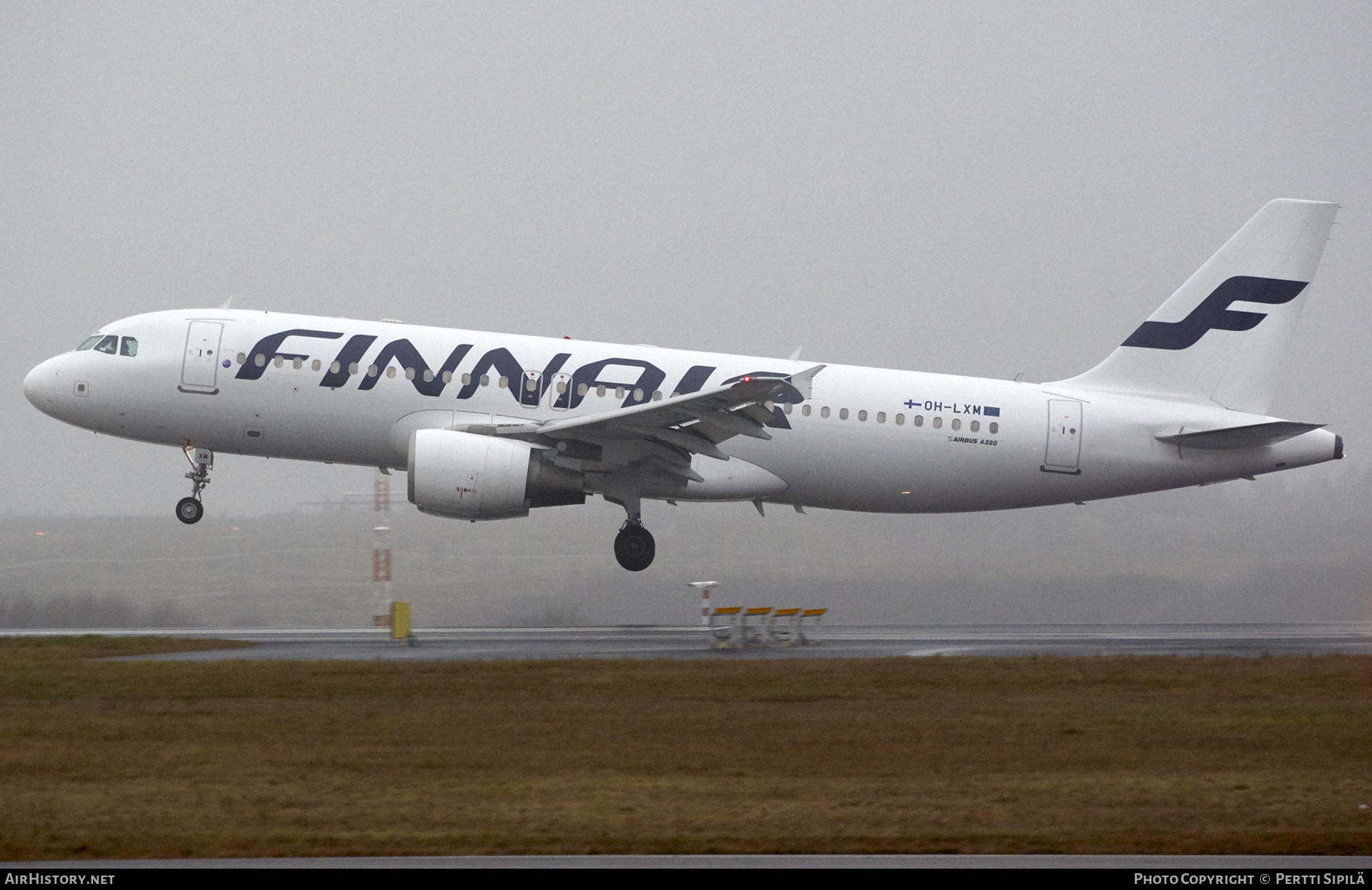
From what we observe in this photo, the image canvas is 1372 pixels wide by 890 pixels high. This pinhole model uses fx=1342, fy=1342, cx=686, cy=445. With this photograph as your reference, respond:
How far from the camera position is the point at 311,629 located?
26016 millimetres

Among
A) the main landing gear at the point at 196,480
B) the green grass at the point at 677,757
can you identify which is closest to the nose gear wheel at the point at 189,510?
the main landing gear at the point at 196,480

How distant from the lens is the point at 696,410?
21.3 m

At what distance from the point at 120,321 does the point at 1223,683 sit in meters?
18.2

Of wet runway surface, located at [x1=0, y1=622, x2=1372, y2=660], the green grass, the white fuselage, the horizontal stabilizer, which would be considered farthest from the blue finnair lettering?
the horizontal stabilizer

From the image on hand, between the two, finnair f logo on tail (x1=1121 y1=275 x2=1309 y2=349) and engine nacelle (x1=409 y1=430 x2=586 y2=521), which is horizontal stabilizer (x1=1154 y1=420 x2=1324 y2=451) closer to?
finnair f logo on tail (x1=1121 y1=275 x2=1309 y2=349)

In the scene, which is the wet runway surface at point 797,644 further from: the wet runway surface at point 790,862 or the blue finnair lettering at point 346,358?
the wet runway surface at point 790,862

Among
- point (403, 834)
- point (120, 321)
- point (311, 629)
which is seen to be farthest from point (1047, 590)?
point (403, 834)

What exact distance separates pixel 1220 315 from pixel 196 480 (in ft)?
61.3

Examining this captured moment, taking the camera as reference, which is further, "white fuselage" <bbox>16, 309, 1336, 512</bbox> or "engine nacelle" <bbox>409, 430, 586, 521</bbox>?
"white fuselage" <bbox>16, 309, 1336, 512</bbox>

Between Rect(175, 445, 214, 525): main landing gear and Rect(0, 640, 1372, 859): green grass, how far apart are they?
6.47 m

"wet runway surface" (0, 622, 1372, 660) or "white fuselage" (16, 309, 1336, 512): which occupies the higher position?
"white fuselage" (16, 309, 1336, 512)

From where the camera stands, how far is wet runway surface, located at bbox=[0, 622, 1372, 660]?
1861 cm

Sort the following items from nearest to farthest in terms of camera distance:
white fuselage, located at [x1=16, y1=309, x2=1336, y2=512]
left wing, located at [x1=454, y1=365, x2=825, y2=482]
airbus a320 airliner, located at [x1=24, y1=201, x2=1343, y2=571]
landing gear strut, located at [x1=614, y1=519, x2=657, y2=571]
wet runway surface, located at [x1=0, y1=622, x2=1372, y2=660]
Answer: wet runway surface, located at [x1=0, y1=622, x2=1372, y2=660]
left wing, located at [x1=454, y1=365, x2=825, y2=482]
airbus a320 airliner, located at [x1=24, y1=201, x2=1343, y2=571]
white fuselage, located at [x1=16, y1=309, x2=1336, y2=512]
landing gear strut, located at [x1=614, y1=519, x2=657, y2=571]

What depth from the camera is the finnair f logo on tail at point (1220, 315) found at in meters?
24.6
